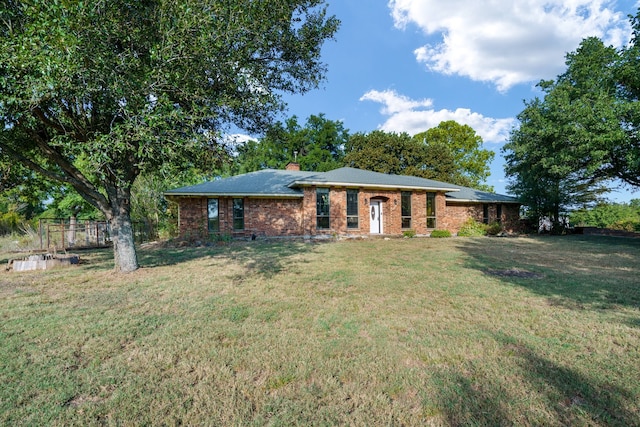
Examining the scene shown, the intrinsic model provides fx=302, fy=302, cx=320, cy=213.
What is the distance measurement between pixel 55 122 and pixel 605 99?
1963 cm

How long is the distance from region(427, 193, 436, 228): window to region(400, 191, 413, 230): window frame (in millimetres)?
1476

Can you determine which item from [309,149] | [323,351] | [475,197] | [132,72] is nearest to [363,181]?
[475,197]

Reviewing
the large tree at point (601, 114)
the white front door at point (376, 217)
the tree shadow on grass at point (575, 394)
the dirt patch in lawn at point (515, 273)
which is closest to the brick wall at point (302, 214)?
the white front door at point (376, 217)

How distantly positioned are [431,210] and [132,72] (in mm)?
17135

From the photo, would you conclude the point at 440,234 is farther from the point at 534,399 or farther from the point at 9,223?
the point at 9,223

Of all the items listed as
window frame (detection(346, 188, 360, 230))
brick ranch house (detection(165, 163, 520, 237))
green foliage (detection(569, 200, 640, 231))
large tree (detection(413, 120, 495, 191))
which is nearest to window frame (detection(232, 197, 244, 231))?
brick ranch house (detection(165, 163, 520, 237))

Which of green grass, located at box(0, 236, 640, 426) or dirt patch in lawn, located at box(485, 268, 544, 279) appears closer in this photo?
green grass, located at box(0, 236, 640, 426)

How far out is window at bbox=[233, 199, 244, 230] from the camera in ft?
52.5

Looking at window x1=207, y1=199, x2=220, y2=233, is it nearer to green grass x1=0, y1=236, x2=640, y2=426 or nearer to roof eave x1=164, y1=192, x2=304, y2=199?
roof eave x1=164, y1=192, x2=304, y2=199

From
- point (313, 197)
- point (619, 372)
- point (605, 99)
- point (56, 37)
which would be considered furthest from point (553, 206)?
point (56, 37)

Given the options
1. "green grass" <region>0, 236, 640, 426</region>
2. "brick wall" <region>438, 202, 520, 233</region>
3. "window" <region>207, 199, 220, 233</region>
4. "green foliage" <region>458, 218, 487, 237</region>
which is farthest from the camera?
"brick wall" <region>438, 202, 520, 233</region>

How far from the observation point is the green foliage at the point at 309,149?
111 ft

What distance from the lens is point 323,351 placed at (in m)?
3.29

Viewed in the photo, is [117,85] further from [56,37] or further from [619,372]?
[619,372]
